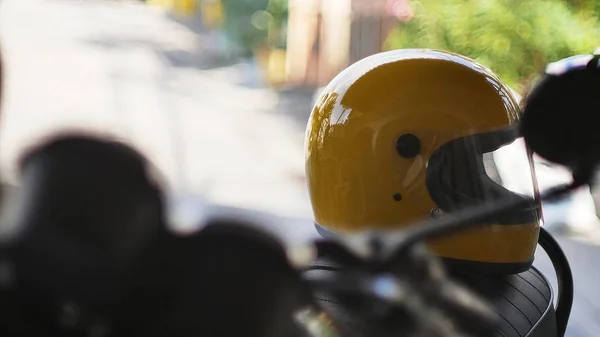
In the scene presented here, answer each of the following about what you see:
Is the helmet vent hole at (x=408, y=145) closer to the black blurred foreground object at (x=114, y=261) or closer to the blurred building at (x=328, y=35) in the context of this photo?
the black blurred foreground object at (x=114, y=261)

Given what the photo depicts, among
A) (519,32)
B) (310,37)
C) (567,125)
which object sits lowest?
(310,37)

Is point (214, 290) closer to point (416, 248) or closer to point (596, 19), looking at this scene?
point (416, 248)

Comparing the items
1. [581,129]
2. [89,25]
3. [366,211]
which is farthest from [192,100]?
[581,129]

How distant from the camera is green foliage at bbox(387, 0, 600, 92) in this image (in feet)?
4.11

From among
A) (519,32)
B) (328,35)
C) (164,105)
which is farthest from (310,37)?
(519,32)

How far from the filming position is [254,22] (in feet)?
5.73

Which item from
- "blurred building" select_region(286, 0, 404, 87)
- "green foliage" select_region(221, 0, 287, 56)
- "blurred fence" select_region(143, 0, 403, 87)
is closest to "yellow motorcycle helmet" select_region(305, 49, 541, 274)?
"green foliage" select_region(221, 0, 287, 56)

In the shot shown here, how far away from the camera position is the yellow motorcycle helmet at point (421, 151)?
0.82 meters

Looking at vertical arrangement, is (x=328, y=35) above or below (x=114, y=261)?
below

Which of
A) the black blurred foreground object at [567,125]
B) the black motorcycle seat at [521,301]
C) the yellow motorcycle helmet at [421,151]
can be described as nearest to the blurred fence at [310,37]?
the yellow motorcycle helmet at [421,151]

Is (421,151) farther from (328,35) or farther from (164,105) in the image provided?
(328,35)

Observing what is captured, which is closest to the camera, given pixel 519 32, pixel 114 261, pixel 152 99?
pixel 114 261

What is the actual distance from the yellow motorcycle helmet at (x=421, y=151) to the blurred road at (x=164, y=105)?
81mm

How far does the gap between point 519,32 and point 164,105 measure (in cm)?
76
